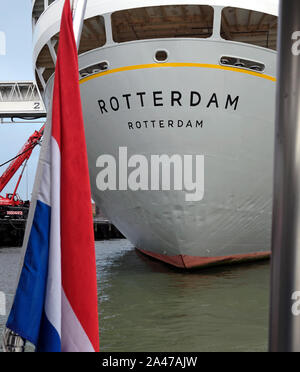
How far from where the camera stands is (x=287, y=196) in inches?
40.3

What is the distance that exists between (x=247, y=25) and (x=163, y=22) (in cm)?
183

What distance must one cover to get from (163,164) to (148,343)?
3890mm

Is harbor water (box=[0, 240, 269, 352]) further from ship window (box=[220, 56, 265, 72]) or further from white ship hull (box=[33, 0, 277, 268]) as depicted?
ship window (box=[220, 56, 265, 72])

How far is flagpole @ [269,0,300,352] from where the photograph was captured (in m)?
1.02

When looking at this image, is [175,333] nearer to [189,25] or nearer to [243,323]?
[243,323]

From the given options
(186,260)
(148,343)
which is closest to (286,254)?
(148,343)

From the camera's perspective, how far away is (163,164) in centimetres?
855

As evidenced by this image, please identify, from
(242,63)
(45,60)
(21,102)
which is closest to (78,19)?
(242,63)

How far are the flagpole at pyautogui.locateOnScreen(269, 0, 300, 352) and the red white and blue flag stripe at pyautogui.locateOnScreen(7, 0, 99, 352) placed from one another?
113 centimetres

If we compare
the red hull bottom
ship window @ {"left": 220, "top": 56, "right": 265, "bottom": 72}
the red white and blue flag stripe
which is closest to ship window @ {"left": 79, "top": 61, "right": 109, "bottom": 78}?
ship window @ {"left": 220, "top": 56, "right": 265, "bottom": 72}

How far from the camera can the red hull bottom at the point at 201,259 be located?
942 centimetres

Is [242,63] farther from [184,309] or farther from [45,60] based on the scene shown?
[45,60]

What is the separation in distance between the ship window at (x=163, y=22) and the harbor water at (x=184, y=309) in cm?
530

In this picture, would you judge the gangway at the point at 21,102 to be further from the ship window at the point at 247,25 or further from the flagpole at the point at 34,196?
the flagpole at the point at 34,196
